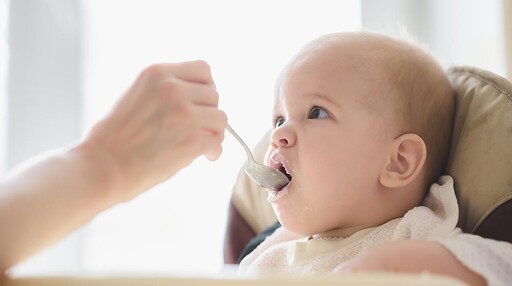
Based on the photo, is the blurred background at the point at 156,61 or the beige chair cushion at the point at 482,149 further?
the blurred background at the point at 156,61

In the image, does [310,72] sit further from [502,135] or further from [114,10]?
[114,10]

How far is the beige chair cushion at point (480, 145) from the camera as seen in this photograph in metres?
1.13

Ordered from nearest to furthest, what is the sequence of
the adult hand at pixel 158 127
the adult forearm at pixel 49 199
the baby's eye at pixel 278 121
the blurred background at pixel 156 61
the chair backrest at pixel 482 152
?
the adult forearm at pixel 49 199
the adult hand at pixel 158 127
the chair backrest at pixel 482 152
the baby's eye at pixel 278 121
the blurred background at pixel 156 61

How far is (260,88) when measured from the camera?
218 cm

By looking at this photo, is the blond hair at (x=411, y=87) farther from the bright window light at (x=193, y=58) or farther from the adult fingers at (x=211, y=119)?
the bright window light at (x=193, y=58)

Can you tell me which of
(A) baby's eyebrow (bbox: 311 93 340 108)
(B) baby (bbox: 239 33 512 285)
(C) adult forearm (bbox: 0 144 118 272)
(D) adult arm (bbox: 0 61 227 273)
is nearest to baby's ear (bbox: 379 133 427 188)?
(B) baby (bbox: 239 33 512 285)

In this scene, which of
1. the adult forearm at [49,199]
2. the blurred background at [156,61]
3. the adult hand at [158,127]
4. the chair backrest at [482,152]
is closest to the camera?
the adult forearm at [49,199]

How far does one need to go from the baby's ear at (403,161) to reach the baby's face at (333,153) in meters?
0.01

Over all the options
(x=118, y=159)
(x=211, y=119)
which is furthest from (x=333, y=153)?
(x=118, y=159)

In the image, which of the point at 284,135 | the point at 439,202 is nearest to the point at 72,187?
the point at 284,135

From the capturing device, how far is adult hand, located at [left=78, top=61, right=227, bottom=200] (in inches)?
35.4

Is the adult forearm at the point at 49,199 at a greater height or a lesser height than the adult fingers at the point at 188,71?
lesser

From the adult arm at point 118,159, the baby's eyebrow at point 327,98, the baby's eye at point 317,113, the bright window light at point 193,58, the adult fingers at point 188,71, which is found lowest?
the bright window light at point 193,58

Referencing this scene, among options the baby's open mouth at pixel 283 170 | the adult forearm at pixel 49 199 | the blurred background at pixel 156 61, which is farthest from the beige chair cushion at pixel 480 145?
the blurred background at pixel 156 61
